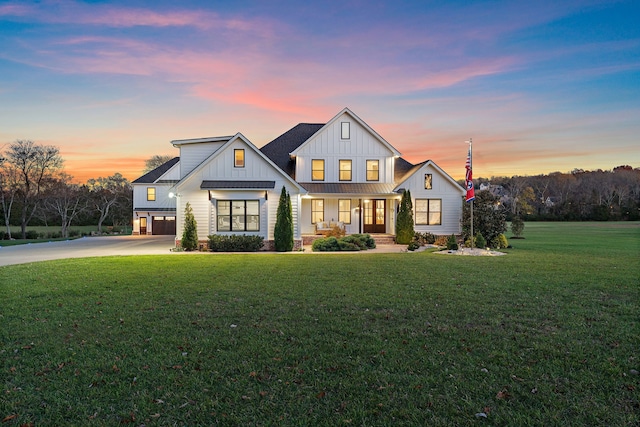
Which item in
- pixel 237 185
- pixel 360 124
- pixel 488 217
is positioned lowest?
pixel 488 217

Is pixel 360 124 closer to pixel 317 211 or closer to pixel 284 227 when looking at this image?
pixel 317 211

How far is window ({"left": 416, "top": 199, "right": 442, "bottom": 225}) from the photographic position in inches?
960

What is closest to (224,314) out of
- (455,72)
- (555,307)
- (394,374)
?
(394,374)

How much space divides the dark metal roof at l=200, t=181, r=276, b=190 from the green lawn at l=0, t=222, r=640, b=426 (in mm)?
10424

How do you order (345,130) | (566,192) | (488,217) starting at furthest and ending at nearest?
(566,192)
(345,130)
(488,217)

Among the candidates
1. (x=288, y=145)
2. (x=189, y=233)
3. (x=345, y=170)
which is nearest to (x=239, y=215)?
(x=189, y=233)

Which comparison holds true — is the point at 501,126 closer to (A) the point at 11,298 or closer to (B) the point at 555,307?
(B) the point at 555,307

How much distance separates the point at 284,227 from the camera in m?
19.5

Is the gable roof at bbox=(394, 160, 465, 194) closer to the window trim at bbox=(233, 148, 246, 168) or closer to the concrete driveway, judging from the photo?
the window trim at bbox=(233, 148, 246, 168)

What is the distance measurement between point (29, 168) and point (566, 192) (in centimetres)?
10782

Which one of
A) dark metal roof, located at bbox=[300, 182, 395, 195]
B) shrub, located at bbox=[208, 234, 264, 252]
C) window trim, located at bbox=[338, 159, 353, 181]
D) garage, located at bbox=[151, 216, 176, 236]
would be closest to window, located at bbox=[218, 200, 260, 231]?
shrub, located at bbox=[208, 234, 264, 252]

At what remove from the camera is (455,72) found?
63.9 ft

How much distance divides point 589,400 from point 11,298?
1023 cm

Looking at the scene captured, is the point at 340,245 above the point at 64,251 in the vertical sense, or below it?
above
